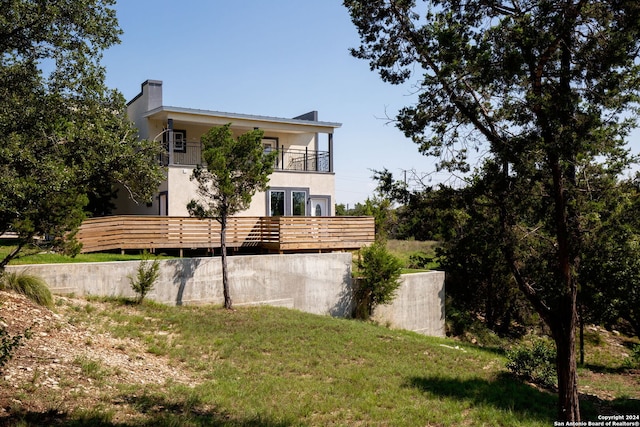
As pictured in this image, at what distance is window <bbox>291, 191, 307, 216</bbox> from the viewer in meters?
27.1

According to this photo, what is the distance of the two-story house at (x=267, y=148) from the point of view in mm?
23906

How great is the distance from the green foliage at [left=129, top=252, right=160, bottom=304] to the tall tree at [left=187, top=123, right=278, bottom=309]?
88.2 inches

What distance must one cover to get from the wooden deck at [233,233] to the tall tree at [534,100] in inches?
521

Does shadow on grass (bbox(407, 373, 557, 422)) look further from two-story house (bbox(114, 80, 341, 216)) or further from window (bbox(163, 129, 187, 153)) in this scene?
window (bbox(163, 129, 187, 153))

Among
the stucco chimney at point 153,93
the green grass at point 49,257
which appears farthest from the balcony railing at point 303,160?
the green grass at point 49,257

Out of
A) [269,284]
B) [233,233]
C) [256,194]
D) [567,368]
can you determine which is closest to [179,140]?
[256,194]

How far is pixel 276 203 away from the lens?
26812 millimetres

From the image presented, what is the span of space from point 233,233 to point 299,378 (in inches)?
492

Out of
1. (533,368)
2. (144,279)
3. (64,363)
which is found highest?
(144,279)

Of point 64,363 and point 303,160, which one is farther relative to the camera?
point 303,160

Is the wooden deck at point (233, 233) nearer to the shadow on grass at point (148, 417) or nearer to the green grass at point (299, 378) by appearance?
the green grass at point (299, 378)

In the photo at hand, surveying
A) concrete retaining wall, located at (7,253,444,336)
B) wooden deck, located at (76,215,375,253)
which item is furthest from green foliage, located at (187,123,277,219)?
wooden deck, located at (76,215,375,253)

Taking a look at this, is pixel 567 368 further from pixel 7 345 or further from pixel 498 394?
pixel 7 345

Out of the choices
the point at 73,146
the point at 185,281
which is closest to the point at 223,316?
the point at 185,281
